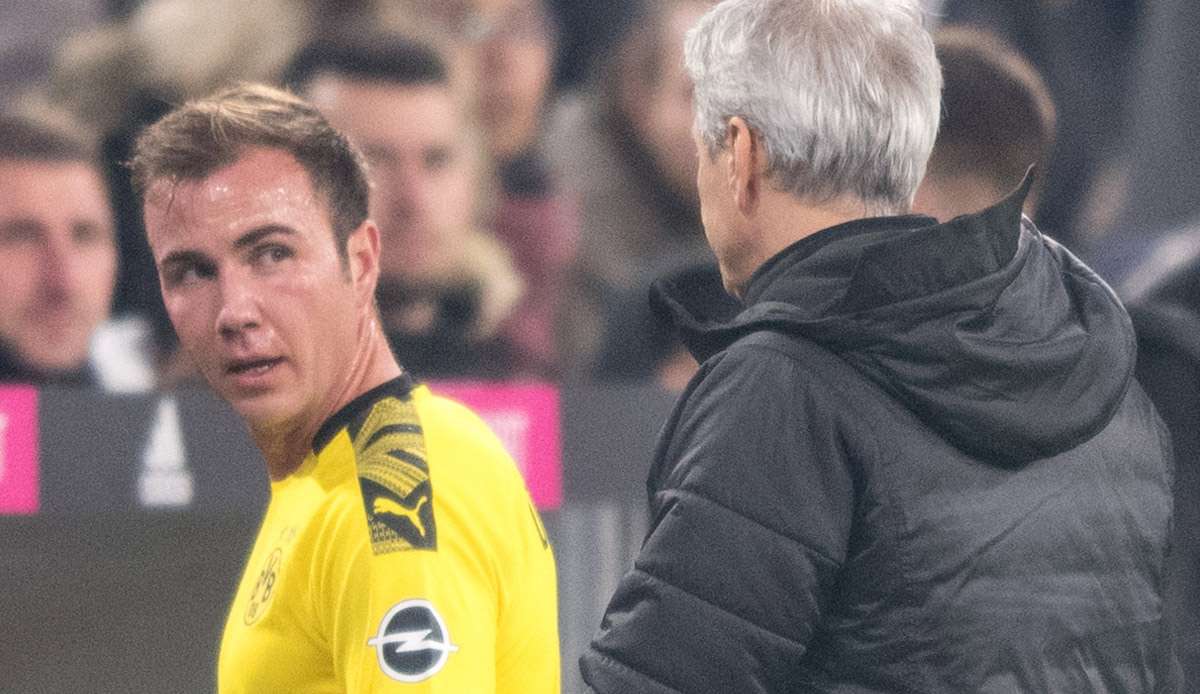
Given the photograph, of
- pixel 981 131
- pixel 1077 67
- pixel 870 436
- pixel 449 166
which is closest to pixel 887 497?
pixel 870 436

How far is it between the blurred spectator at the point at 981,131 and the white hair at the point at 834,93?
78cm

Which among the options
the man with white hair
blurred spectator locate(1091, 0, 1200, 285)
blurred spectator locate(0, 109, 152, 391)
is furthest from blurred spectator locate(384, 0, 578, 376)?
the man with white hair

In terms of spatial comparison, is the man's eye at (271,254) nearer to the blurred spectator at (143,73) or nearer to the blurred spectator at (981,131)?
the blurred spectator at (981,131)

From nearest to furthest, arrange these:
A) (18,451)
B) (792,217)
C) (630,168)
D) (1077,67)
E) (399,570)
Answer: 1. (792,217)
2. (399,570)
3. (18,451)
4. (630,168)
5. (1077,67)

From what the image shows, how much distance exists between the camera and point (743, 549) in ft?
4.24

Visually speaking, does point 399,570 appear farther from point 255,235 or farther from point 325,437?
point 255,235

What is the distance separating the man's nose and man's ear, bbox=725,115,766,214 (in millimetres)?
591

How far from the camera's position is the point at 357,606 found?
158 centimetres

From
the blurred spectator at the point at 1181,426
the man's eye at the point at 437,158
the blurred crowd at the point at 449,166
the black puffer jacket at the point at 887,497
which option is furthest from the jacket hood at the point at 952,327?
the man's eye at the point at 437,158

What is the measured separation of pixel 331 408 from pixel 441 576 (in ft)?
1.09

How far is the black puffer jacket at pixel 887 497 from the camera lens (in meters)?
1.30

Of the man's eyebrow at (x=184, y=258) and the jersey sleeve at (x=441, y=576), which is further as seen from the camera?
the man's eyebrow at (x=184, y=258)

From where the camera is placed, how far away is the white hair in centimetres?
139

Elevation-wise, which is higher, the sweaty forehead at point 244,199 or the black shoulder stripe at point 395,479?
the sweaty forehead at point 244,199
